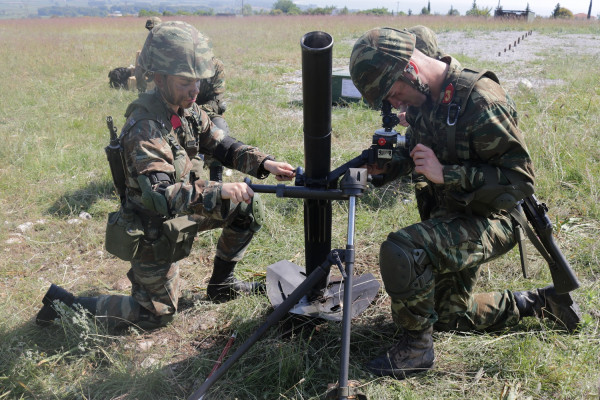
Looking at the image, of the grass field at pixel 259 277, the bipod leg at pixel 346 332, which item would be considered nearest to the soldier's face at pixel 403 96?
the bipod leg at pixel 346 332

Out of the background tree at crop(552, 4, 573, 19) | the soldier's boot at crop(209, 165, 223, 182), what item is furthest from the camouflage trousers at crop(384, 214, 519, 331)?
the background tree at crop(552, 4, 573, 19)

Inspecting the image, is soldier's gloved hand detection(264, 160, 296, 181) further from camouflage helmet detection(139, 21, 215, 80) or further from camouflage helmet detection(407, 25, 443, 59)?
camouflage helmet detection(407, 25, 443, 59)

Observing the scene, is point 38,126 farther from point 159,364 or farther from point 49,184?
point 159,364

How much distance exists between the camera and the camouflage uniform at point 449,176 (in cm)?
272

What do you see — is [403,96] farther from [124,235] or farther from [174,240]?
[124,235]

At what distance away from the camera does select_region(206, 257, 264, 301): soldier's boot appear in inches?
154

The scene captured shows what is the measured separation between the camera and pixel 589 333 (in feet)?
10.8

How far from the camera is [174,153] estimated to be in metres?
3.31

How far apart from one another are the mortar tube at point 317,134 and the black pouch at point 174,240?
85 cm

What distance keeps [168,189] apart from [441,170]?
5.45 ft

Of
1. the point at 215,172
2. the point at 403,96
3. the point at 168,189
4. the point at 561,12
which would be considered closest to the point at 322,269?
the point at 168,189

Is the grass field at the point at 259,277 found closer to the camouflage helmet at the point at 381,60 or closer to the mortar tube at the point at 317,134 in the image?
the mortar tube at the point at 317,134

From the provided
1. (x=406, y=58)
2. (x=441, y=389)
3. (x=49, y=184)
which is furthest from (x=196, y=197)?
(x=49, y=184)

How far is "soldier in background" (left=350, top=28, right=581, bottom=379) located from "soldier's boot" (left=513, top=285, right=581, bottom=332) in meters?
0.04
